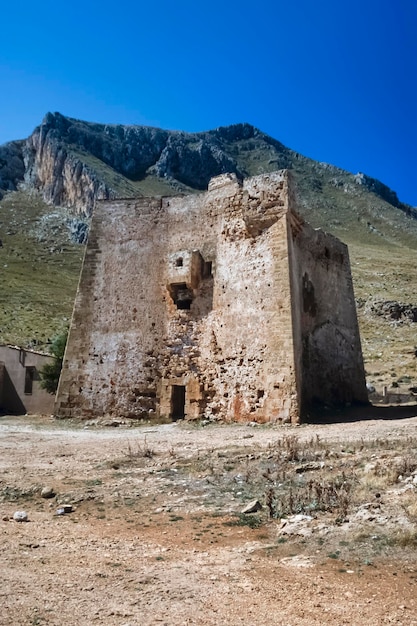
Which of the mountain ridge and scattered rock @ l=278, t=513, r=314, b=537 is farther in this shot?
the mountain ridge

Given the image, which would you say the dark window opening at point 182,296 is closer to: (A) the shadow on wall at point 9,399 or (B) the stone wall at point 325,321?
(B) the stone wall at point 325,321

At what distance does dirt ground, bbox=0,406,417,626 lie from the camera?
3557 millimetres

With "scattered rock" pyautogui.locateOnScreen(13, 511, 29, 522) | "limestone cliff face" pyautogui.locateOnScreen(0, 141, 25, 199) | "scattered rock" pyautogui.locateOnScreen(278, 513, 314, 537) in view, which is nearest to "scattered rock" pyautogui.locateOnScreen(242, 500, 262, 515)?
"scattered rock" pyautogui.locateOnScreen(278, 513, 314, 537)

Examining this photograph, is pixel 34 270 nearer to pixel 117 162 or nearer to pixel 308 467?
pixel 117 162

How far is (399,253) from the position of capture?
3110 inches

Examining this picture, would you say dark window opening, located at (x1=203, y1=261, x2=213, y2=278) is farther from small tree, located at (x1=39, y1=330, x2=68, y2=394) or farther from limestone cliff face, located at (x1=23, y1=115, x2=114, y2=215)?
limestone cliff face, located at (x1=23, y1=115, x2=114, y2=215)

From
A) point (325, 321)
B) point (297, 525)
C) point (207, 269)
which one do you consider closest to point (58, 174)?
point (207, 269)

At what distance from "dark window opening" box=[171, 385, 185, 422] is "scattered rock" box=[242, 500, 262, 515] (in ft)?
32.7

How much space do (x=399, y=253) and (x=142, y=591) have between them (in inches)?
3185

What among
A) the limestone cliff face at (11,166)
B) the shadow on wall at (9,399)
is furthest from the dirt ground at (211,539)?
the limestone cliff face at (11,166)

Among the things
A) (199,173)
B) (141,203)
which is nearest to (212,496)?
(141,203)

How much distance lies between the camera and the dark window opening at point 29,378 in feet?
67.1

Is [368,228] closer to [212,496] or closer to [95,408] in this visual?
[95,408]

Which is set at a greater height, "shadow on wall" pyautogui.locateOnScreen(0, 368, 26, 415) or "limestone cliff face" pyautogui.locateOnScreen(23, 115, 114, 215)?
"limestone cliff face" pyautogui.locateOnScreen(23, 115, 114, 215)
